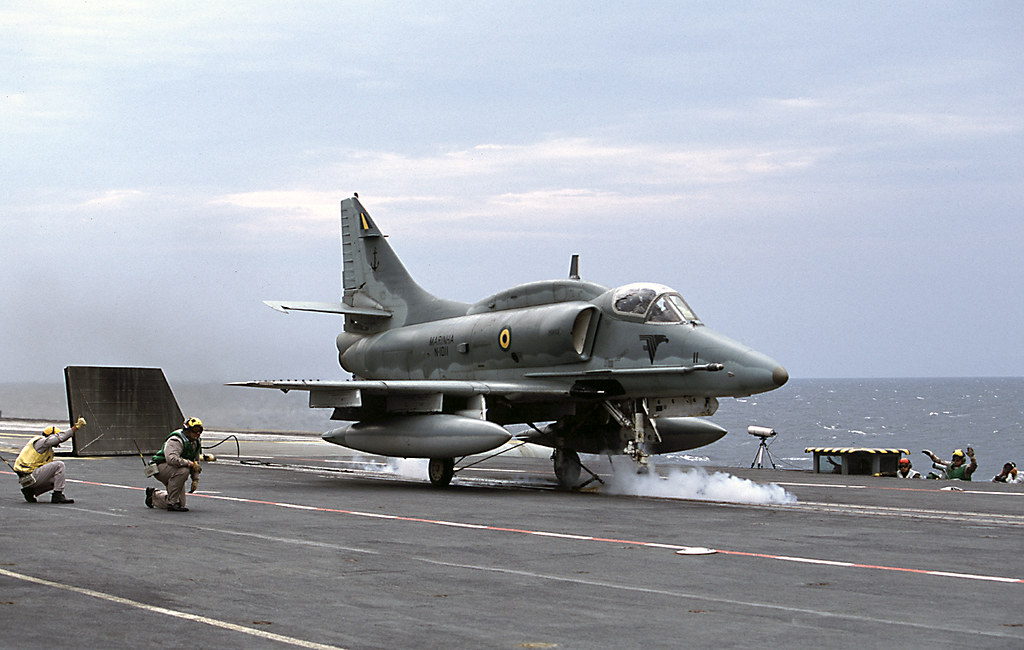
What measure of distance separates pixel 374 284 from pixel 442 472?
735 cm

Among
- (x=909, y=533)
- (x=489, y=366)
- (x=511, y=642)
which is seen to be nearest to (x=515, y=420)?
(x=489, y=366)

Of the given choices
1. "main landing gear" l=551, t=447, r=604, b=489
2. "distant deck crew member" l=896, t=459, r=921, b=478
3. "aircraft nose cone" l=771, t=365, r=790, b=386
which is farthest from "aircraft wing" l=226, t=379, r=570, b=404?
"distant deck crew member" l=896, t=459, r=921, b=478

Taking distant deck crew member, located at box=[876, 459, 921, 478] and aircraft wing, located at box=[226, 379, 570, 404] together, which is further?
distant deck crew member, located at box=[876, 459, 921, 478]

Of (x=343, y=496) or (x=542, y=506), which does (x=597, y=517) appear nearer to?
(x=542, y=506)

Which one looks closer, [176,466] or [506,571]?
[506,571]

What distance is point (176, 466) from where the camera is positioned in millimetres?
16750

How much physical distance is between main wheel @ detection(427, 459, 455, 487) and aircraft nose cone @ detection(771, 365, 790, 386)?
21.2 ft

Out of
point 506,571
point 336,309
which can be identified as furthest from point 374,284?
point 506,571

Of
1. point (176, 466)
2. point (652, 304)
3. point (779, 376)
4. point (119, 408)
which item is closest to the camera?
point (176, 466)

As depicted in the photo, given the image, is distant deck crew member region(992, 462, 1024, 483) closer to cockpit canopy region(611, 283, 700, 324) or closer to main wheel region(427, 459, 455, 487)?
cockpit canopy region(611, 283, 700, 324)

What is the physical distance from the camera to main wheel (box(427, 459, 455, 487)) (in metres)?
22.2

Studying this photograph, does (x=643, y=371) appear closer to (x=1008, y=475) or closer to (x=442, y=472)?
(x=442, y=472)

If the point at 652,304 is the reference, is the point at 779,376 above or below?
below

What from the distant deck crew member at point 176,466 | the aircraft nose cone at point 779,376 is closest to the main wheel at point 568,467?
the aircraft nose cone at point 779,376
